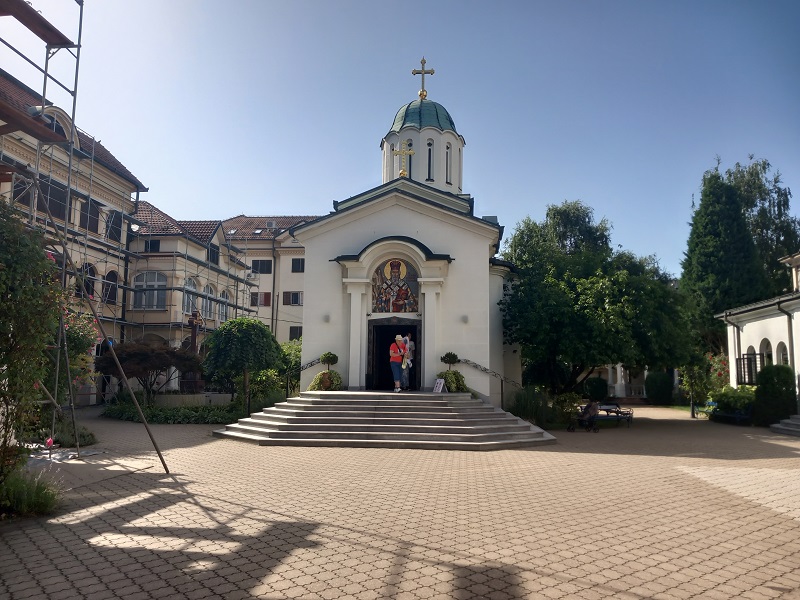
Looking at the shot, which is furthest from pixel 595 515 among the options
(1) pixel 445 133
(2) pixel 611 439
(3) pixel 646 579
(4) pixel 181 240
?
(4) pixel 181 240

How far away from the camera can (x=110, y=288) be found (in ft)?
97.6

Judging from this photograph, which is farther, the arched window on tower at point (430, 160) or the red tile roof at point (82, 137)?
the arched window on tower at point (430, 160)

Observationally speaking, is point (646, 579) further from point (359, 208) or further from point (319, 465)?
point (359, 208)

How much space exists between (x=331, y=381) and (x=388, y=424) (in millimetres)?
3829

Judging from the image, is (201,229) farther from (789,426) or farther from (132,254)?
(789,426)

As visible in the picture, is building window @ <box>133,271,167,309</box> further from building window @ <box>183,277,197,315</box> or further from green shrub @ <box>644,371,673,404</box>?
green shrub @ <box>644,371,673,404</box>

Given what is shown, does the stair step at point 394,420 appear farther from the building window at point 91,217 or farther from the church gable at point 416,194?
the building window at point 91,217

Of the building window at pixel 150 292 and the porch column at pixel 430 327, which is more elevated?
the building window at pixel 150 292

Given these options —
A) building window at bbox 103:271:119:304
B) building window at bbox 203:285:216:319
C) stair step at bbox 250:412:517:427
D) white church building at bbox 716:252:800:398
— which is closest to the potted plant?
stair step at bbox 250:412:517:427

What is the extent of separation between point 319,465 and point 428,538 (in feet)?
18.4

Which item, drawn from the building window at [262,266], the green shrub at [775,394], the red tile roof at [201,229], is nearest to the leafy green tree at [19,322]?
the green shrub at [775,394]

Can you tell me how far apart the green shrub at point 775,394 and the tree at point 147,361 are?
852 inches

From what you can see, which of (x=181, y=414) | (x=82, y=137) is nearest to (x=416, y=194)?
(x=181, y=414)

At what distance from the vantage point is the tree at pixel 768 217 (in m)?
37.3
